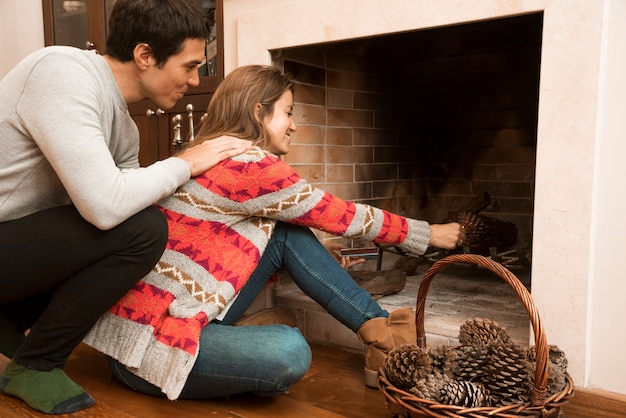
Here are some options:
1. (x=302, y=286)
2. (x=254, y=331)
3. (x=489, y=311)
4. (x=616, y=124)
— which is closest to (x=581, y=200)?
(x=616, y=124)

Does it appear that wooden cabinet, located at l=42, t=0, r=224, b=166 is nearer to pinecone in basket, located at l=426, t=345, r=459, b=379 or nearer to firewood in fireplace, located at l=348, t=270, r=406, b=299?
firewood in fireplace, located at l=348, t=270, r=406, b=299

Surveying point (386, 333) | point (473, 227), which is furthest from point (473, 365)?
point (473, 227)

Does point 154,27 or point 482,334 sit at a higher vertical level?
point 154,27

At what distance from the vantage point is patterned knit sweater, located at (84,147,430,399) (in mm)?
1334

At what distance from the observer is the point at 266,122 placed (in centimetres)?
155

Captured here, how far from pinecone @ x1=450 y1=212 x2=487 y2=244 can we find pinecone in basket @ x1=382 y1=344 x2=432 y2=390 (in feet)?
2.74

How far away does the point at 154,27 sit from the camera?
4.33ft

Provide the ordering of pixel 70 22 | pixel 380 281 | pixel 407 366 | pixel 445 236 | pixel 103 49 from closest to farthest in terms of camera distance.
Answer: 1. pixel 407 366
2. pixel 445 236
3. pixel 380 281
4. pixel 103 49
5. pixel 70 22

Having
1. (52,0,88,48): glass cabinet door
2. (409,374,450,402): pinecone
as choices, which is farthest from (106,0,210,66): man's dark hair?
(52,0,88,48): glass cabinet door

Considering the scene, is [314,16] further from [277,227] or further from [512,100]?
[512,100]

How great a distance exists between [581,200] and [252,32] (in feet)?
3.71

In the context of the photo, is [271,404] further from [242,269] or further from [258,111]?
[258,111]

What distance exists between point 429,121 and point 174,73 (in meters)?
1.39

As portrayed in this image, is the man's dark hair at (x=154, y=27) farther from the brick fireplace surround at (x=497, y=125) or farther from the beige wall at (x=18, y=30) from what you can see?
the beige wall at (x=18, y=30)
